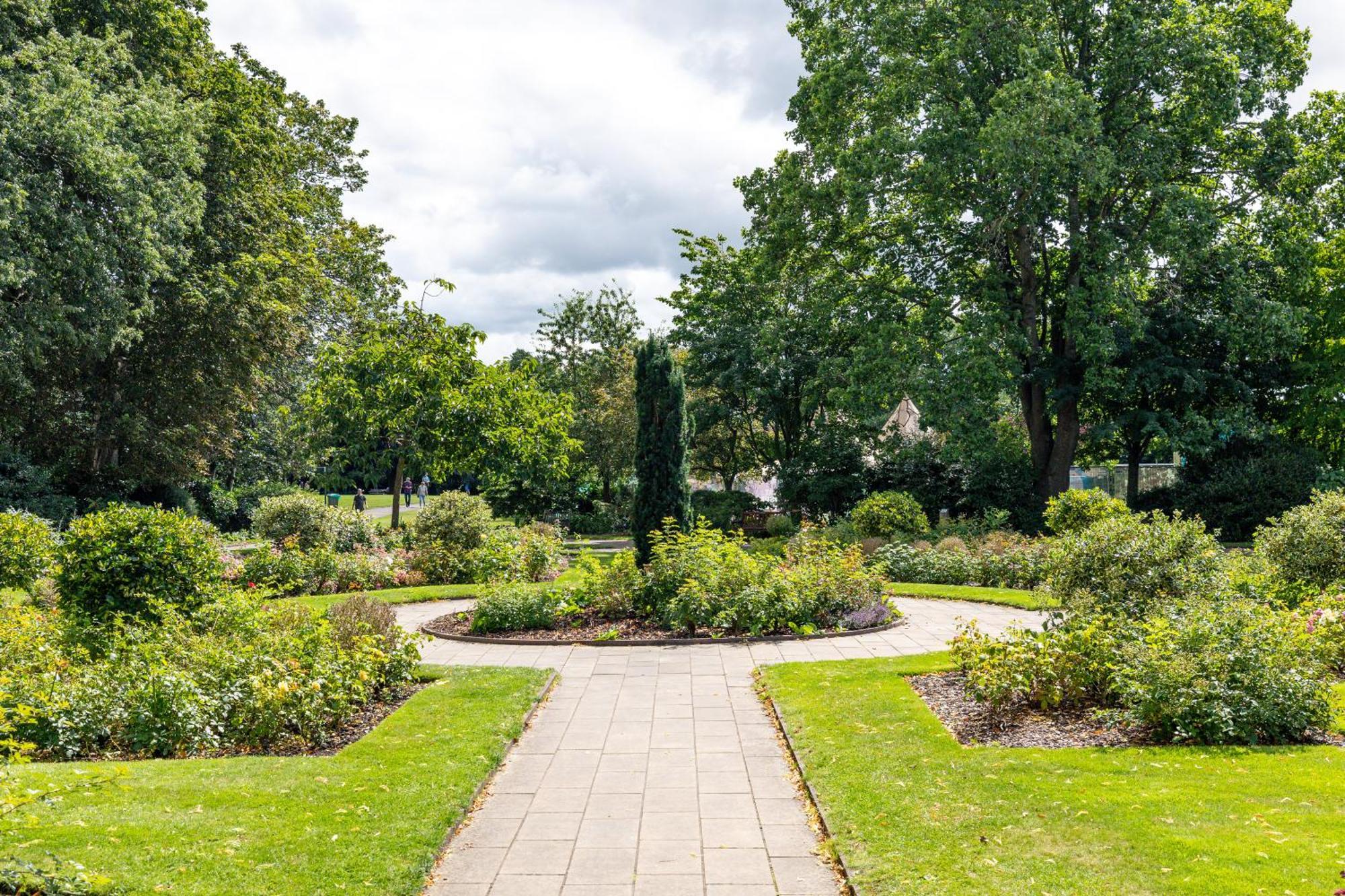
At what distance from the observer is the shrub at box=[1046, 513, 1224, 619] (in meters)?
7.90

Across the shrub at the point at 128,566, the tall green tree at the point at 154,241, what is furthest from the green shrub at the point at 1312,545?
the tall green tree at the point at 154,241

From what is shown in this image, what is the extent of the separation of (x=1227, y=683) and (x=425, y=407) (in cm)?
1693

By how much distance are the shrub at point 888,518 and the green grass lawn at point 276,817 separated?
13.2m

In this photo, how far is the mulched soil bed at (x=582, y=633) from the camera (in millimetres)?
10414

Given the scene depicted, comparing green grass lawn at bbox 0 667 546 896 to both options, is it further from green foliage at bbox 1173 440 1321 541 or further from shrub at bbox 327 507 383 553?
green foliage at bbox 1173 440 1321 541

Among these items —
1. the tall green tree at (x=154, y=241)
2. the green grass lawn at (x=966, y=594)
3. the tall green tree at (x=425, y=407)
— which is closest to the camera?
the green grass lawn at (x=966, y=594)

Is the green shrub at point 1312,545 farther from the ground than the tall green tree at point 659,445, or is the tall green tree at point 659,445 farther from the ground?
the tall green tree at point 659,445

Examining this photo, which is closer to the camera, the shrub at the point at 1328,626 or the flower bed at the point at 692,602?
the shrub at the point at 1328,626

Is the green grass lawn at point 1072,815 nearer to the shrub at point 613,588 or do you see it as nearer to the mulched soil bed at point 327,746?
the mulched soil bed at point 327,746

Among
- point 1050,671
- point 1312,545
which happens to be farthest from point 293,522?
point 1312,545

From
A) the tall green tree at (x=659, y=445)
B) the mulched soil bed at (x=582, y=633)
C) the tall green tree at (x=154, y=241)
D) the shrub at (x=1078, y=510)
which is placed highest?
the tall green tree at (x=154, y=241)

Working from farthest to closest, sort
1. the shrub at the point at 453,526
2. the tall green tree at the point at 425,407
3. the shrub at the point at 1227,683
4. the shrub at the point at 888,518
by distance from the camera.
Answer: the tall green tree at the point at 425,407, the shrub at the point at 888,518, the shrub at the point at 453,526, the shrub at the point at 1227,683

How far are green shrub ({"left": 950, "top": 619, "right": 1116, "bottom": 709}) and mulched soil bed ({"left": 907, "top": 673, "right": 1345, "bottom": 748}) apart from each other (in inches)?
4.7

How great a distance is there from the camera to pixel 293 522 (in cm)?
1661
